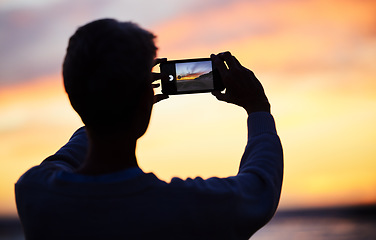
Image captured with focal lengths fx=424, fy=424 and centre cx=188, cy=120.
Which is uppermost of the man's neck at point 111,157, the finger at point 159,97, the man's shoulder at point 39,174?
the finger at point 159,97

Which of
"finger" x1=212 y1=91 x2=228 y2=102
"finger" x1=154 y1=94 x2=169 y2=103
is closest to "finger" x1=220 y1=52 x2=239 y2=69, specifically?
"finger" x1=212 y1=91 x2=228 y2=102

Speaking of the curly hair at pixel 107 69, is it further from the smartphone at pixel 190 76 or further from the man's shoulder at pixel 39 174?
the smartphone at pixel 190 76

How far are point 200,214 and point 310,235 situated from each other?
24007 mm

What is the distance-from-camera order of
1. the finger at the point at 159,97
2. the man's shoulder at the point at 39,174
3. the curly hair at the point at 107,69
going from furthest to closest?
the finger at the point at 159,97 → the man's shoulder at the point at 39,174 → the curly hair at the point at 107,69

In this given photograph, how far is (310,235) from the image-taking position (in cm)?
2352

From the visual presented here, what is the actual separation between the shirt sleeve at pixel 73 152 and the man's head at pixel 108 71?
37 centimetres

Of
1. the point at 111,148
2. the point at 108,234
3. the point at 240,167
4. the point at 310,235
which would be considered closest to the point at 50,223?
the point at 108,234

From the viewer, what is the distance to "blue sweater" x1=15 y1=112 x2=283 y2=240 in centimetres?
131

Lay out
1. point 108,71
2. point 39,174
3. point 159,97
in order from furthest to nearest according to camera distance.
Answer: point 159,97 < point 39,174 < point 108,71

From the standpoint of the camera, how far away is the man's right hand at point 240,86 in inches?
63.5

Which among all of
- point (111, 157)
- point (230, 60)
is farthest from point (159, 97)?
point (111, 157)

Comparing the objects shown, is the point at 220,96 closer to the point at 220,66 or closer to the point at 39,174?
the point at 220,66

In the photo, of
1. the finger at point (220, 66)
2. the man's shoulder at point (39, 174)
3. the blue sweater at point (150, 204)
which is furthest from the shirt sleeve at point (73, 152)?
the finger at point (220, 66)

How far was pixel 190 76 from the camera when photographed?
202cm
